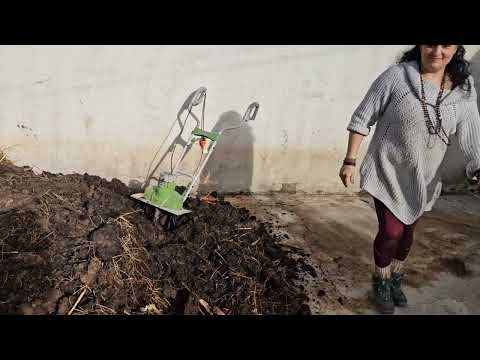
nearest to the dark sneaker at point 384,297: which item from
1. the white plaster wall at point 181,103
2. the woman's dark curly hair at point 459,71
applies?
the woman's dark curly hair at point 459,71

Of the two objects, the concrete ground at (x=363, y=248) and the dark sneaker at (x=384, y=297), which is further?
the concrete ground at (x=363, y=248)

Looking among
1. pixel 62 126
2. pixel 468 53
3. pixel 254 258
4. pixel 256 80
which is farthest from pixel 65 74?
pixel 468 53

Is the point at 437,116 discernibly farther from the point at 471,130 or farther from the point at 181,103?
the point at 181,103

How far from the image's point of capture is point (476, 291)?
3443 millimetres

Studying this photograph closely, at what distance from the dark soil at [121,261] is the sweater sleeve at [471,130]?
5.07ft

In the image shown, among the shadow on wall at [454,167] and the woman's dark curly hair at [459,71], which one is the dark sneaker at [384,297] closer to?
the woman's dark curly hair at [459,71]

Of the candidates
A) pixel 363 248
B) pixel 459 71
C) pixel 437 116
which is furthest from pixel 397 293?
pixel 459 71

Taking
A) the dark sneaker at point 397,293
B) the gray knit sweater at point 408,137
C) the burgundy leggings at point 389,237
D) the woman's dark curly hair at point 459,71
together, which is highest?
the woman's dark curly hair at point 459,71

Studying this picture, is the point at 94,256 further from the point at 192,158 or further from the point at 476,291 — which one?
the point at 476,291

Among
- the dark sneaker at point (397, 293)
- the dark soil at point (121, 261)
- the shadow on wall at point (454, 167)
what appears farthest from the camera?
the shadow on wall at point (454, 167)

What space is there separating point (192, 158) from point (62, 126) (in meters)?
1.45

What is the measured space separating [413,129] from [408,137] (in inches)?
2.3

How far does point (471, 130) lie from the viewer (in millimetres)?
2602

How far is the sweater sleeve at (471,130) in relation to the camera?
259cm
